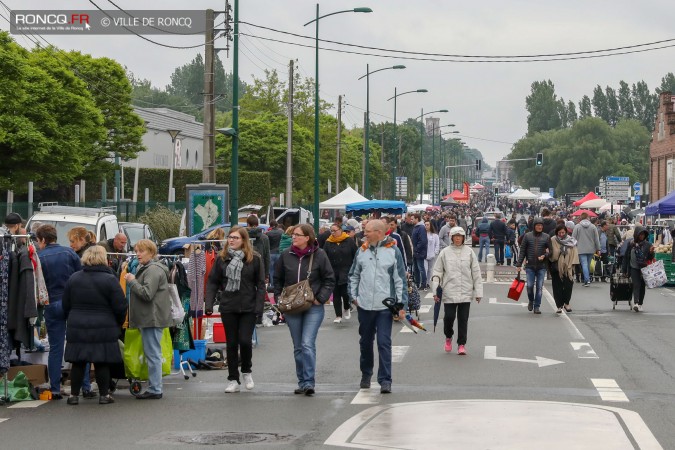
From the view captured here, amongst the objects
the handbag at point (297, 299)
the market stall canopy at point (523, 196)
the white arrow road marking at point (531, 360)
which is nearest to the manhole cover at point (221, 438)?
the handbag at point (297, 299)

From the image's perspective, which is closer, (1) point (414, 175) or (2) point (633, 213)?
(2) point (633, 213)

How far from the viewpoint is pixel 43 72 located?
4241 cm

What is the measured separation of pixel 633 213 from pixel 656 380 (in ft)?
162

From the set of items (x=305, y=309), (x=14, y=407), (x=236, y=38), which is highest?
(x=236, y=38)

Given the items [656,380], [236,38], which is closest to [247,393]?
[656,380]

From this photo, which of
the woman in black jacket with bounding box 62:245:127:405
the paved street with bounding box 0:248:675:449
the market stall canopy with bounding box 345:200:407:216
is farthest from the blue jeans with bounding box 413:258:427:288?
the woman in black jacket with bounding box 62:245:127:405

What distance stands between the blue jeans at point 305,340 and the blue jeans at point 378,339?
0.47 meters

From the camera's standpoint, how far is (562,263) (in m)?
22.8

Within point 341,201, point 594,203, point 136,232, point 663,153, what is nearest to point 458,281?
point 136,232

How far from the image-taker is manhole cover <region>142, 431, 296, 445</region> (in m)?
10.0

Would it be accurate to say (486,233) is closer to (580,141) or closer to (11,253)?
(11,253)

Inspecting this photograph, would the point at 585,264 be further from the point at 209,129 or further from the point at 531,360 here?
the point at 531,360

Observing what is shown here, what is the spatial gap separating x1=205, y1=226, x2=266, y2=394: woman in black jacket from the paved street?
48 cm

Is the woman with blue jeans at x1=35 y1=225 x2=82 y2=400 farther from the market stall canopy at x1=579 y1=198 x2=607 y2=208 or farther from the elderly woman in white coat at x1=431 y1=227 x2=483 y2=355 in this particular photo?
the market stall canopy at x1=579 y1=198 x2=607 y2=208
